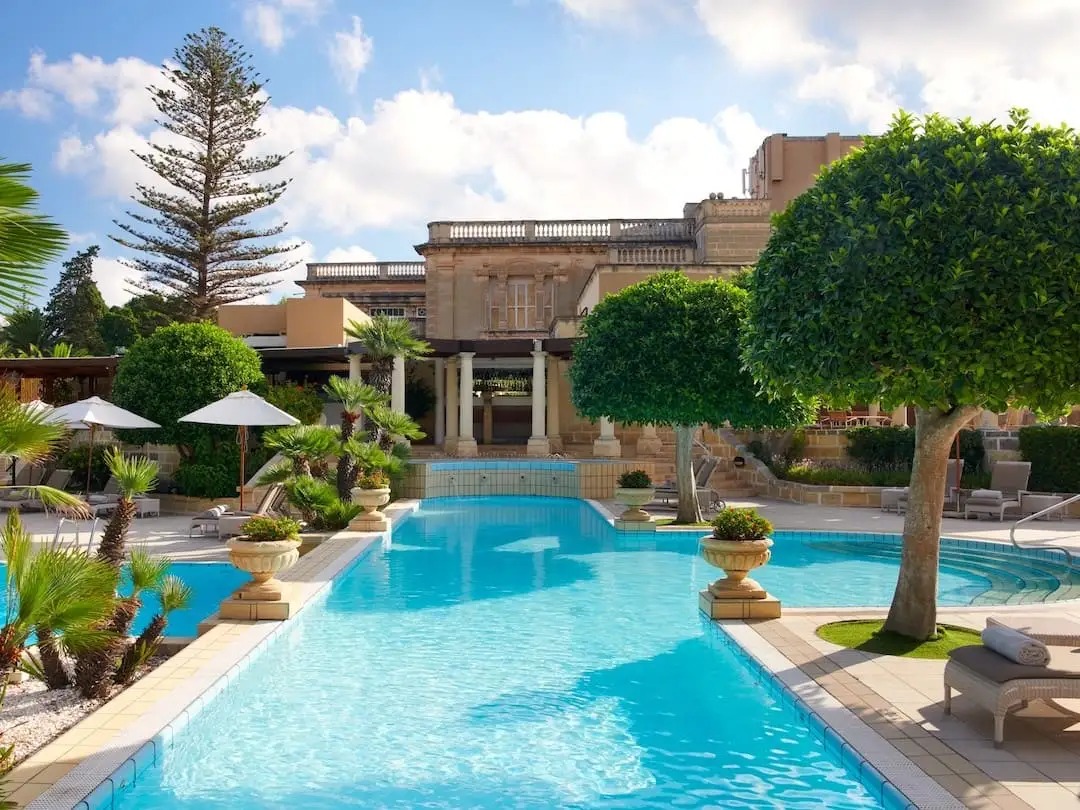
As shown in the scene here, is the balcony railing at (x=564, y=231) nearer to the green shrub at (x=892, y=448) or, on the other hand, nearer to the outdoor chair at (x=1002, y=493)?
the green shrub at (x=892, y=448)

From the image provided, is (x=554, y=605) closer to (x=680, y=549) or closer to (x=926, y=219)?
(x=680, y=549)

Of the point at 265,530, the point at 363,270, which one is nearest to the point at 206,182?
the point at 363,270

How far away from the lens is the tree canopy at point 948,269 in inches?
227

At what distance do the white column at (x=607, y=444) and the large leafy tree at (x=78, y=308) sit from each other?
83.1 ft

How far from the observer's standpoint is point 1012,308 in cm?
579

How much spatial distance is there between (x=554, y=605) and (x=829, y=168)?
17.8 feet

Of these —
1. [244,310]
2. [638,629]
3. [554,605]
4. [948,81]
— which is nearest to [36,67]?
[554,605]

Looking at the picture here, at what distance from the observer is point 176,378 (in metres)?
18.2

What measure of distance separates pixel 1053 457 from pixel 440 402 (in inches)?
719

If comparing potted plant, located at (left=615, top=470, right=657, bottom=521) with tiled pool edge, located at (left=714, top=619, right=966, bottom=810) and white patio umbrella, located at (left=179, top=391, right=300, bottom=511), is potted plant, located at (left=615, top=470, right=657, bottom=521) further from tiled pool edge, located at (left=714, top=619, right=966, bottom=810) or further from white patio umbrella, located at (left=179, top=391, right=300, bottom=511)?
tiled pool edge, located at (left=714, top=619, right=966, bottom=810)

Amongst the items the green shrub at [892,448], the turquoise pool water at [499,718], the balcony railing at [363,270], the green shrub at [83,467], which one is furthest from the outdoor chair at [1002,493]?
the balcony railing at [363,270]

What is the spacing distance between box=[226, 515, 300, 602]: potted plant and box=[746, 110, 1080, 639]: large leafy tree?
498cm

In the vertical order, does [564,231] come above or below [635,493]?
above

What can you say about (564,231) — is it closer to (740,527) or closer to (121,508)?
(740,527)
